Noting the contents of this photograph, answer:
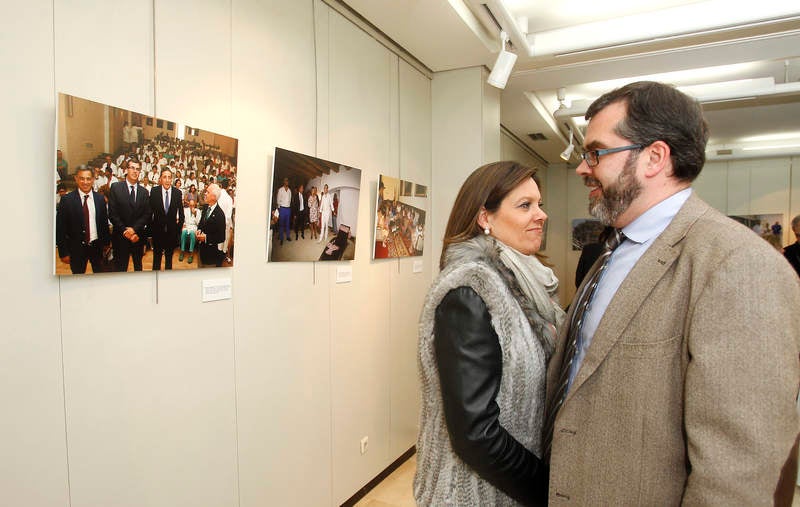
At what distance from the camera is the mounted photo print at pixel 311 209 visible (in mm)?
2527

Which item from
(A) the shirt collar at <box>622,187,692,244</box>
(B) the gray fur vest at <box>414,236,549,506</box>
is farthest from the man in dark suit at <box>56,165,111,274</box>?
(A) the shirt collar at <box>622,187,692,244</box>

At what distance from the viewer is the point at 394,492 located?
346cm

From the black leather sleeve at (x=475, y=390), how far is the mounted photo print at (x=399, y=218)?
216 centimetres

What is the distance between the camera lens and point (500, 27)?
3.50 m

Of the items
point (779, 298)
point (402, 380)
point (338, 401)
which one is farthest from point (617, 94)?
point (402, 380)

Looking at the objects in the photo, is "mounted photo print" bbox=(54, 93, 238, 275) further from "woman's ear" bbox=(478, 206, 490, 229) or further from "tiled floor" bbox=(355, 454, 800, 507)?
"tiled floor" bbox=(355, 454, 800, 507)

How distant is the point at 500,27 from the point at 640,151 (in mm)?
2699

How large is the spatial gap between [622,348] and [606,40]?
323 cm

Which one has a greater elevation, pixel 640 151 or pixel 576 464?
pixel 640 151

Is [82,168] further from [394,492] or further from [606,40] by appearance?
[606,40]

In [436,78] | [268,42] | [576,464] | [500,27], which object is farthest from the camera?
[436,78]

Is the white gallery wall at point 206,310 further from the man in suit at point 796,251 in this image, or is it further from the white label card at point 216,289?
the man in suit at point 796,251

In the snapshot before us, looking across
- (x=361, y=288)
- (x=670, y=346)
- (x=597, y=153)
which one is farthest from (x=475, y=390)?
(x=361, y=288)

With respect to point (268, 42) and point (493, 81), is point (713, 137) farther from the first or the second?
point (268, 42)
